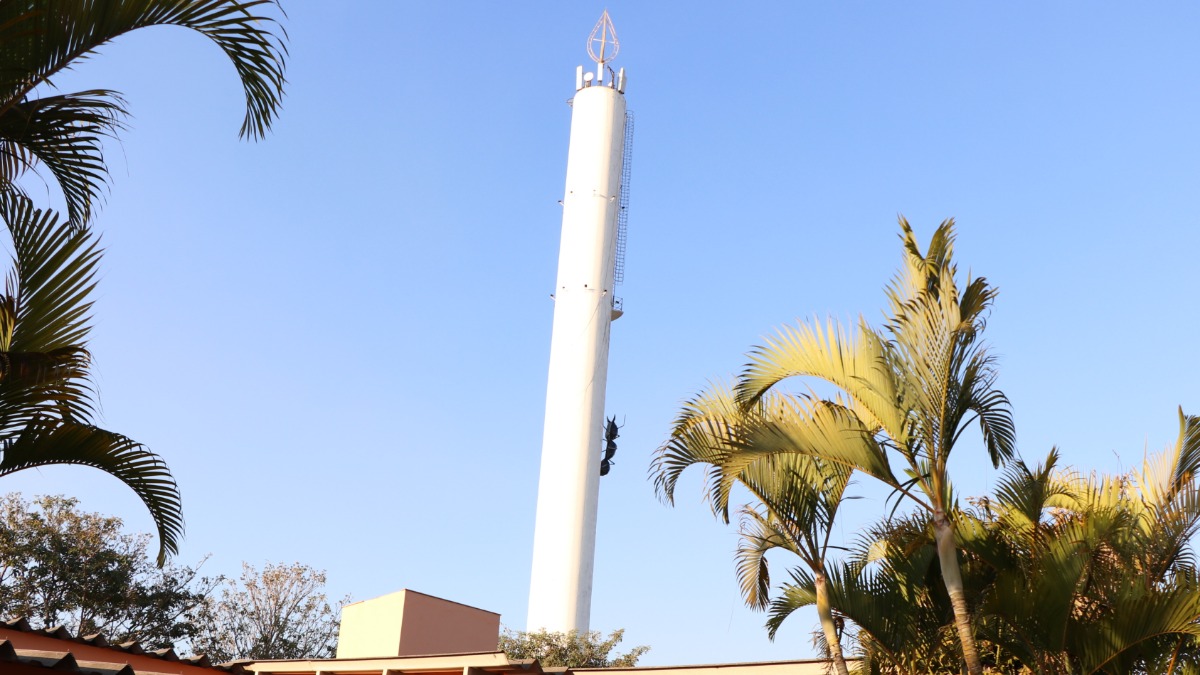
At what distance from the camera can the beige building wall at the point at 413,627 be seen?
20125 mm

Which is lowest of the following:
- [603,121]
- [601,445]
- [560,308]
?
[601,445]

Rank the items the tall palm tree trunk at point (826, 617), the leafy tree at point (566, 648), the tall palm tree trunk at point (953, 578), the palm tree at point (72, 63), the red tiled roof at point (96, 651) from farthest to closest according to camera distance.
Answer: the leafy tree at point (566, 648) → the red tiled roof at point (96, 651) → the tall palm tree trunk at point (826, 617) → the tall palm tree trunk at point (953, 578) → the palm tree at point (72, 63)

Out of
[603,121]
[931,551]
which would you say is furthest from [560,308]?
[931,551]

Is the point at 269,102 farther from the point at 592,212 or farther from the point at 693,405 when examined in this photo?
the point at 592,212

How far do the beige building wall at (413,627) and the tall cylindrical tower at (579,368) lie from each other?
15.3 m

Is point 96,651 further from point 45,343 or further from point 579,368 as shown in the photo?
point 579,368

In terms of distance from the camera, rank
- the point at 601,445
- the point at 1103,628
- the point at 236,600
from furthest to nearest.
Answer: the point at 601,445 → the point at 236,600 → the point at 1103,628

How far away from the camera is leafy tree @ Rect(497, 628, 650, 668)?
101 feet

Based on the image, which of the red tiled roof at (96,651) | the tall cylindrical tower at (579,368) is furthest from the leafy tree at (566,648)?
the red tiled roof at (96,651)

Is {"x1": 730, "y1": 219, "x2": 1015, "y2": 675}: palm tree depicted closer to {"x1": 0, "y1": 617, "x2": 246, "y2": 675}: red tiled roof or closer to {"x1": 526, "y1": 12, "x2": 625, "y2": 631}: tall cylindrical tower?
{"x1": 0, "y1": 617, "x2": 246, "y2": 675}: red tiled roof

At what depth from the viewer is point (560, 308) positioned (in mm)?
40312

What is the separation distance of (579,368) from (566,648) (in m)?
10.1

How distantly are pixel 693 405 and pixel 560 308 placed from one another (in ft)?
107

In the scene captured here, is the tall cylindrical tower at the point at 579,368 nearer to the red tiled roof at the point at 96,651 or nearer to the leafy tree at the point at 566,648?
the leafy tree at the point at 566,648
